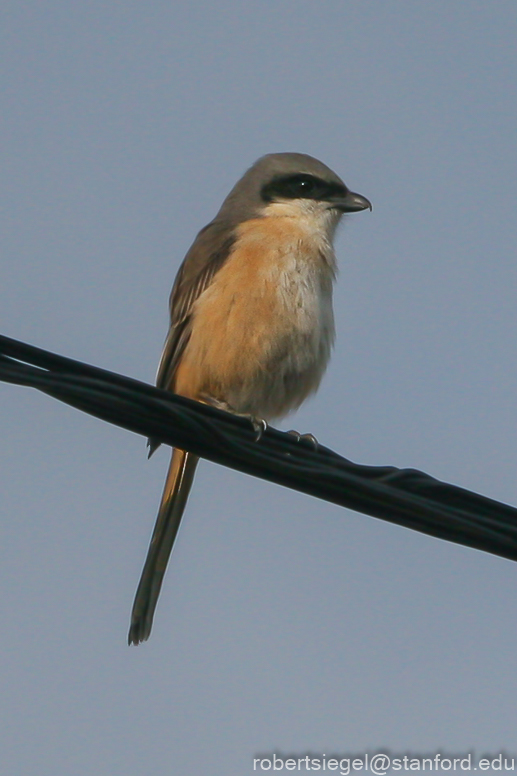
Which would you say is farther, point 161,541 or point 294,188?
point 294,188

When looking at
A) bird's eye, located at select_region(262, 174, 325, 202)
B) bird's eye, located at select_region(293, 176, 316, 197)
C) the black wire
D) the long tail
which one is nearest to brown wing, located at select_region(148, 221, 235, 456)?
the long tail

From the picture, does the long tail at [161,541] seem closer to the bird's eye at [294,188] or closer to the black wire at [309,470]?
the bird's eye at [294,188]

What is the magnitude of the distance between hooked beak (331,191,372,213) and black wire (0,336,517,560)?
3775 mm

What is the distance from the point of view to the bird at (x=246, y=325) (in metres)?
5.71

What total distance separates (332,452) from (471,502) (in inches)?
18.9

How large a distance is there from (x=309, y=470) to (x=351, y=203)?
3.96 meters

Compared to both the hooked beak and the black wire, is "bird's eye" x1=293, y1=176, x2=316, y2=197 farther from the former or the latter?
the black wire

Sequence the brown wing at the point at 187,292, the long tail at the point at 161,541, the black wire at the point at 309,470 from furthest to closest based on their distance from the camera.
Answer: the brown wing at the point at 187,292
the long tail at the point at 161,541
the black wire at the point at 309,470

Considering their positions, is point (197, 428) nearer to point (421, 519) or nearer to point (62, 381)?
point (62, 381)

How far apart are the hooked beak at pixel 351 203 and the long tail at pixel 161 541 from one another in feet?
6.16

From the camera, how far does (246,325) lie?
5.68 m

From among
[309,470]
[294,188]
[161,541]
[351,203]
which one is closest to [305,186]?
[294,188]

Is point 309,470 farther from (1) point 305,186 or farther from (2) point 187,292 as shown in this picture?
(1) point 305,186

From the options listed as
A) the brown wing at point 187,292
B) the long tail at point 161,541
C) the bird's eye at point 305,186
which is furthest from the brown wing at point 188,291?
the bird's eye at point 305,186
